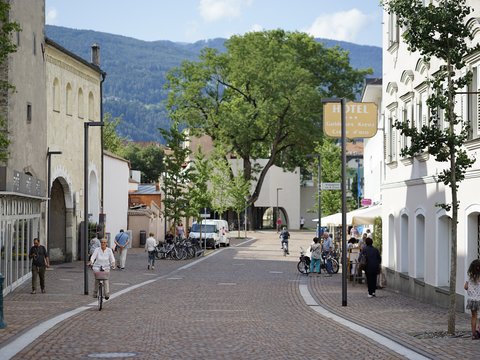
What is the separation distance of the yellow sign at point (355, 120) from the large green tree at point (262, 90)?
46616 millimetres

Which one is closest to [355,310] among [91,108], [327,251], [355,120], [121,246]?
[355,120]

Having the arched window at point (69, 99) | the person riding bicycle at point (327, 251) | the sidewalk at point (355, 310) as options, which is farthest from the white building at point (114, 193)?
the sidewalk at point (355, 310)

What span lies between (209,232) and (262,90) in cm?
1874

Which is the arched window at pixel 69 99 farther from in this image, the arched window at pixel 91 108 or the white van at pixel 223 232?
the white van at pixel 223 232

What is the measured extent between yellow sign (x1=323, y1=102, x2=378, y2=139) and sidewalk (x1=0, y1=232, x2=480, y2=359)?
4.92 meters

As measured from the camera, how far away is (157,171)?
143 metres

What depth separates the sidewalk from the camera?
623 inches

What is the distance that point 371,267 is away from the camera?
27453 mm

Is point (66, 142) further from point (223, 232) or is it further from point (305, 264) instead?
point (223, 232)

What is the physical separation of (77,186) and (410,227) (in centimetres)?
2350

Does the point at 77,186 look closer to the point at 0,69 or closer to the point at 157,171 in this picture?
the point at 0,69

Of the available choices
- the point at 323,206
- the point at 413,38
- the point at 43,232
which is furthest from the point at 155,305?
the point at 323,206

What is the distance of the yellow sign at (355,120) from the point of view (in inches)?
1238

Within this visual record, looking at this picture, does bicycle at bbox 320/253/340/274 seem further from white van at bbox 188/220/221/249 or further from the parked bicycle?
white van at bbox 188/220/221/249
